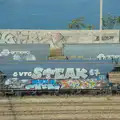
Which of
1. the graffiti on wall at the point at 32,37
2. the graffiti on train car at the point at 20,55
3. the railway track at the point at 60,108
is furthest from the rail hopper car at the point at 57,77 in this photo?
the graffiti on wall at the point at 32,37

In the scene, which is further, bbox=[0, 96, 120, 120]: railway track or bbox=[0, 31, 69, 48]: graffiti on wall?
bbox=[0, 31, 69, 48]: graffiti on wall

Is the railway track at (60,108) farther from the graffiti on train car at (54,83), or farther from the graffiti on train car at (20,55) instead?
the graffiti on train car at (20,55)

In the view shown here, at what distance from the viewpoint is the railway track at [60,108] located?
16878 millimetres

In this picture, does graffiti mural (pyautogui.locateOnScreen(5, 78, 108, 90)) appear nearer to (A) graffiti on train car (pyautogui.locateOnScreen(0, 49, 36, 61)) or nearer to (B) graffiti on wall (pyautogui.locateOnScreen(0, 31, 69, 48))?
(A) graffiti on train car (pyautogui.locateOnScreen(0, 49, 36, 61))

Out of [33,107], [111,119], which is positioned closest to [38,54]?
[33,107]

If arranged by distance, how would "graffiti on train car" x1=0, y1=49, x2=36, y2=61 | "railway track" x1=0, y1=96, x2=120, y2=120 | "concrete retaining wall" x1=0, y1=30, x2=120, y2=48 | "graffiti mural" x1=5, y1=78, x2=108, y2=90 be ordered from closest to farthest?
"railway track" x1=0, y1=96, x2=120, y2=120 < "graffiti mural" x1=5, y1=78, x2=108, y2=90 < "graffiti on train car" x1=0, y1=49, x2=36, y2=61 < "concrete retaining wall" x1=0, y1=30, x2=120, y2=48

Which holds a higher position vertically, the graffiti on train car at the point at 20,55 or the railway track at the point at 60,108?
the graffiti on train car at the point at 20,55

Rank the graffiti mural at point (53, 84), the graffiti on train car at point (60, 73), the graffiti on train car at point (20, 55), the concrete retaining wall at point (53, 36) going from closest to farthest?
the graffiti mural at point (53, 84), the graffiti on train car at point (60, 73), the graffiti on train car at point (20, 55), the concrete retaining wall at point (53, 36)

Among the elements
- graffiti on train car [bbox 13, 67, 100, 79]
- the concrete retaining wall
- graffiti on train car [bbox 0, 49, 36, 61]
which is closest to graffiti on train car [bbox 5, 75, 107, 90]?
graffiti on train car [bbox 13, 67, 100, 79]

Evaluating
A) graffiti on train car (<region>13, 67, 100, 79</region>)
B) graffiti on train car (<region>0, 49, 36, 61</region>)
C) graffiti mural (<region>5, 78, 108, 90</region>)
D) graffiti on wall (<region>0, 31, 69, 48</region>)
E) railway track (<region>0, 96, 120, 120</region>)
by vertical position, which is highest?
graffiti on wall (<region>0, 31, 69, 48</region>)

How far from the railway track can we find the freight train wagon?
868mm

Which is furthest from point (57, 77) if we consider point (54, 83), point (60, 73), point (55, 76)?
point (54, 83)

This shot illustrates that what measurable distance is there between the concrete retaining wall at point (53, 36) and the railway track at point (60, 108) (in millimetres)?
17931

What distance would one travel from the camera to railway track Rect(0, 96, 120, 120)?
16.9 meters
